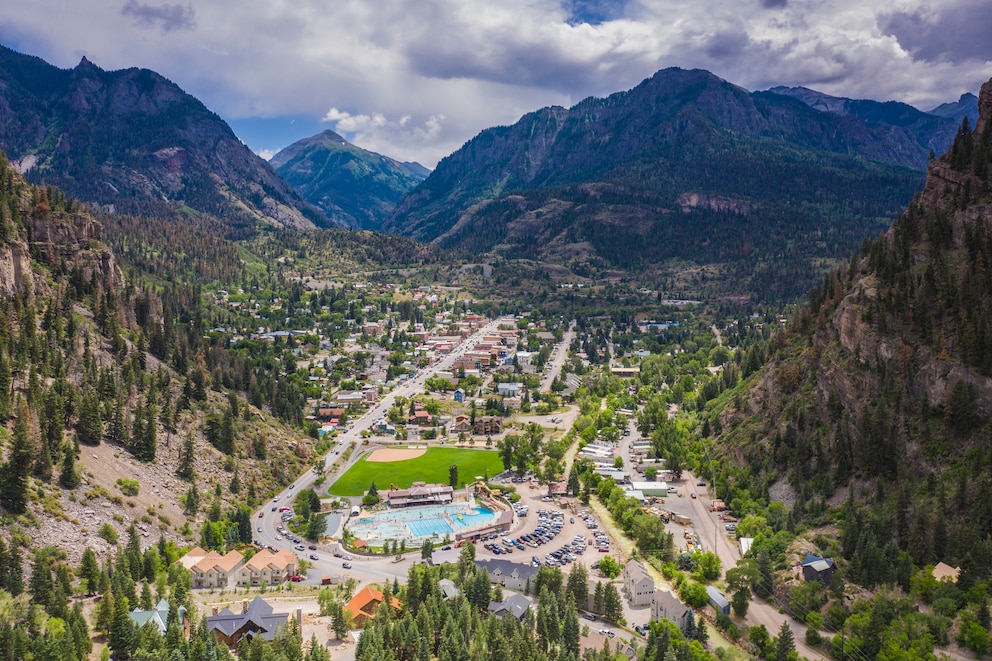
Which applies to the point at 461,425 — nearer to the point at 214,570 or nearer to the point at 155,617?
the point at 214,570

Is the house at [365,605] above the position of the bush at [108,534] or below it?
below

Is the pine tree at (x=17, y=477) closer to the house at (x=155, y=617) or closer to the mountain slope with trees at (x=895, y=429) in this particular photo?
the house at (x=155, y=617)

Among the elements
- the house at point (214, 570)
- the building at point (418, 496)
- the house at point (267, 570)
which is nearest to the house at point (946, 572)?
the building at point (418, 496)

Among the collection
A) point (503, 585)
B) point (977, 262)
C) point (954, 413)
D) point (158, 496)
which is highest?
point (977, 262)

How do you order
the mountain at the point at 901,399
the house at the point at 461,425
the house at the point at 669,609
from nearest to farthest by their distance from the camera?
the house at the point at 669,609, the mountain at the point at 901,399, the house at the point at 461,425

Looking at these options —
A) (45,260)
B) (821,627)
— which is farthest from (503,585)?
(45,260)

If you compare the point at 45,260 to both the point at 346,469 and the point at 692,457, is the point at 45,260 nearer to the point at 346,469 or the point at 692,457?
the point at 346,469

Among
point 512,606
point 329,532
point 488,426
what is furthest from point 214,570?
point 488,426
